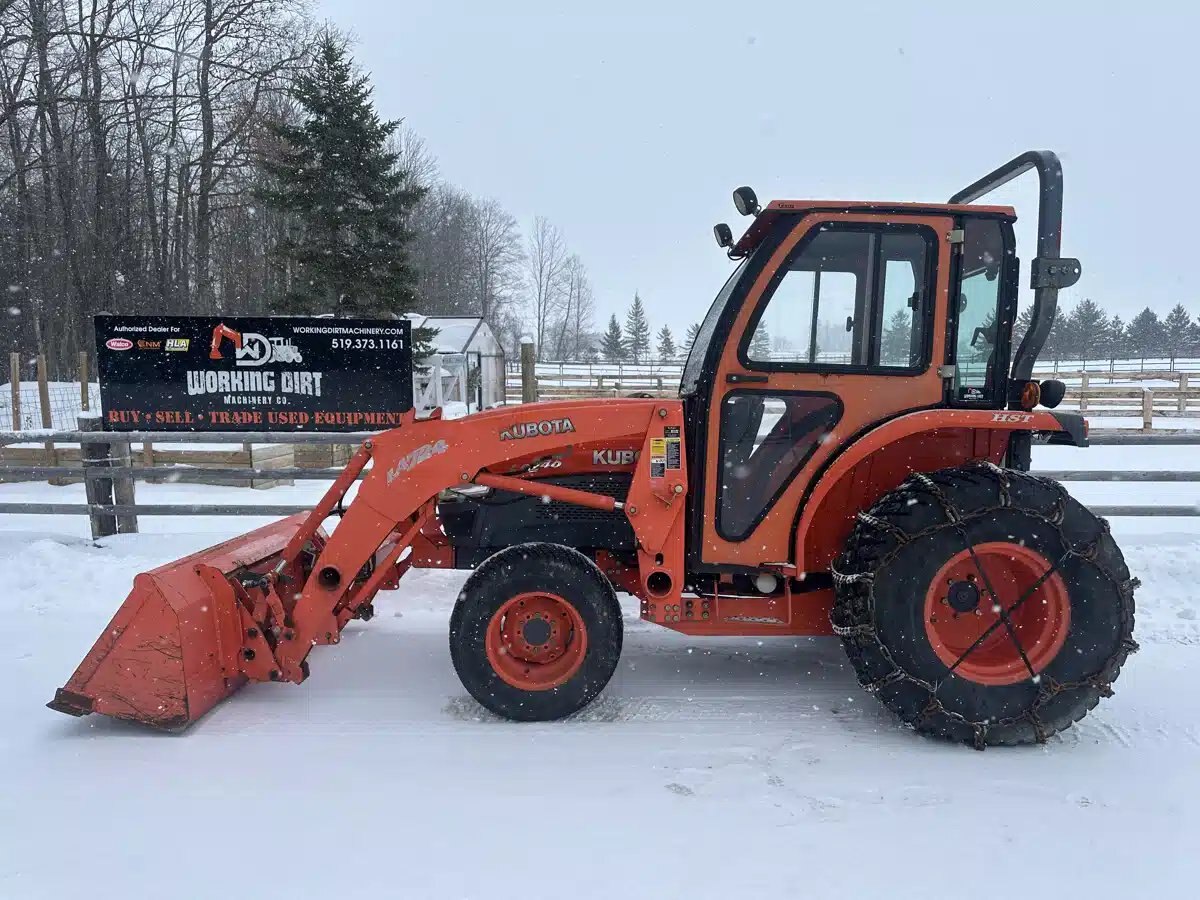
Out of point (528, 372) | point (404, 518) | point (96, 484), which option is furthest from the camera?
point (528, 372)

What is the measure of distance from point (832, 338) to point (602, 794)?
2.13 m

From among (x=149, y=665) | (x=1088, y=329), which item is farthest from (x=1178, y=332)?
(x=149, y=665)

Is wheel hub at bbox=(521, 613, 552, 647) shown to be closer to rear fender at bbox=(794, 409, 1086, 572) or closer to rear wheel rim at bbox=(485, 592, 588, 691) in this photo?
rear wheel rim at bbox=(485, 592, 588, 691)

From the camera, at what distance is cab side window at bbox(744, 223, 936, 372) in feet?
11.3

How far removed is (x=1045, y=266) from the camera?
327 cm

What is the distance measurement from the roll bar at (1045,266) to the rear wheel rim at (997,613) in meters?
0.87

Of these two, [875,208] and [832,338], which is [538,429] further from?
[875,208]

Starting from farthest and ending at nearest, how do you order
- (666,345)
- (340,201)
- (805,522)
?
(666,345) → (340,201) → (805,522)

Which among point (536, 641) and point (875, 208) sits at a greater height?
point (875, 208)

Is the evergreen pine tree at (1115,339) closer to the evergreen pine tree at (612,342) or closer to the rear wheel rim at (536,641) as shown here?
the evergreen pine tree at (612,342)

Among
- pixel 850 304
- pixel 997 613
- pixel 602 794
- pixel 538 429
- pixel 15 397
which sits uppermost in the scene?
pixel 850 304

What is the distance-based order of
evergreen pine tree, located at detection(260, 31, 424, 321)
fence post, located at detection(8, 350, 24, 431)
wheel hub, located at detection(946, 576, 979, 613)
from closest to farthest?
wheel hub, located at detection(946, 576, 979, 613)
fence post, located at detection(8, 350, 24, 431)
evergreen pine tree, located at detection(260, 31, 424, 321)

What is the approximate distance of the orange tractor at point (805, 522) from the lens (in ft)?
10.5

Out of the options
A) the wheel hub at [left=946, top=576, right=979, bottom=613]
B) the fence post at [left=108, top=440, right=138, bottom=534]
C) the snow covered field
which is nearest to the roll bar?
the wheel hub at [left=946, top=576, right=979, bottom=613]
